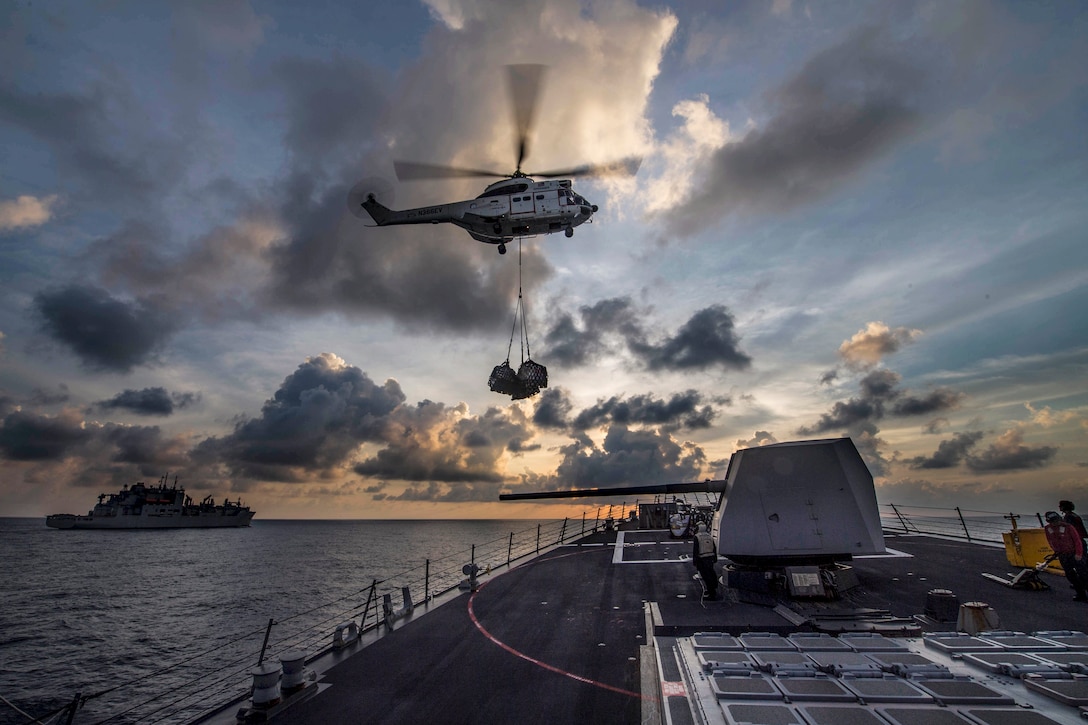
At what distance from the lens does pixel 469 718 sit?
Answer: 8.03m

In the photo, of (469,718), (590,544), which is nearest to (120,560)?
(590,544)

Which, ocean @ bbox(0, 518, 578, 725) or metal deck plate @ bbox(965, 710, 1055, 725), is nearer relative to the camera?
metal deck plate @ bbox(965, 710, 1055, 725)

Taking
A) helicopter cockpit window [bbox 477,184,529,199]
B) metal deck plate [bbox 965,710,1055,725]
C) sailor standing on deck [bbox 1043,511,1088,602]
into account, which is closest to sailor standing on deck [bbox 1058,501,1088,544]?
sailor standing on deck [bbox 1043,511,1088,602]

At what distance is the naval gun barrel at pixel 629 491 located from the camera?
549 inches

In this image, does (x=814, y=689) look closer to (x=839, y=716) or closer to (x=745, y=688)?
(x=839, y=716)

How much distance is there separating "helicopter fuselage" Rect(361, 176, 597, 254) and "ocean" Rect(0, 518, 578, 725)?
14926 mm

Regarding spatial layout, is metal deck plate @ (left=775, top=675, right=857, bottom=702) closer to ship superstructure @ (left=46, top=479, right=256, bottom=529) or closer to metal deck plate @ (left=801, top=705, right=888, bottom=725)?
metal deck plate @ (left=801, top=705, right=888, bottom=725)

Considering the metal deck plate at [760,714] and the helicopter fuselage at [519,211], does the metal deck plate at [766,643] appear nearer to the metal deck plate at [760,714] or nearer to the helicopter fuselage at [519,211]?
the metal deck plate at [760,714]

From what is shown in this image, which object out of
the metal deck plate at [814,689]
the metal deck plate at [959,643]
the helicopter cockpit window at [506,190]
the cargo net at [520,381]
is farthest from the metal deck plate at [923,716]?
the helicopter cockpit window at [506,190]

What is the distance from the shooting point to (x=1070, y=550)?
11.8 m

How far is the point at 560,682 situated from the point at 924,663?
650cm

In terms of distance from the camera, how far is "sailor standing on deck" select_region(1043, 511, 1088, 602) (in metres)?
11.7

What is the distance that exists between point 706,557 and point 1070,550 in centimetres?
861

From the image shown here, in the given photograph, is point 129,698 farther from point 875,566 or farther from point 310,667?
point 875,566
